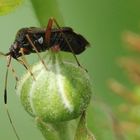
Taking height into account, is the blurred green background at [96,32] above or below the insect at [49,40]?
below

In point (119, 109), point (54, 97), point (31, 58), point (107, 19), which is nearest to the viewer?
point (54, 97)

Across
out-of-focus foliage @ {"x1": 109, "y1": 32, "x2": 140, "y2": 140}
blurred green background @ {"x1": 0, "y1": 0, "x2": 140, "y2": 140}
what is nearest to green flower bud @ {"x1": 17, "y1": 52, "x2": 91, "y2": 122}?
out-of-focus foliage @ {"x1": 109, "y1": 32, "x2": 140, "y2": 140}

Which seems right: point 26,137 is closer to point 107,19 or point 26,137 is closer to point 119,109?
point 119,109

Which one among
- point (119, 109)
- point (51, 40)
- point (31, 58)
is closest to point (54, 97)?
point (51, 40)

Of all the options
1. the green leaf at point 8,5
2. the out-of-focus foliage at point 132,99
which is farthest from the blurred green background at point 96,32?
the green leaf at point 8,5

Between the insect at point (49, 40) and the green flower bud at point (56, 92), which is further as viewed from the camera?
the insect at point (49, 40)

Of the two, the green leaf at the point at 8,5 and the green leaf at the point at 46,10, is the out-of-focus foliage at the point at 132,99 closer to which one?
the green leaf at the point at 46,10

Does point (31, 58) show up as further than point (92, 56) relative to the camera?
No
